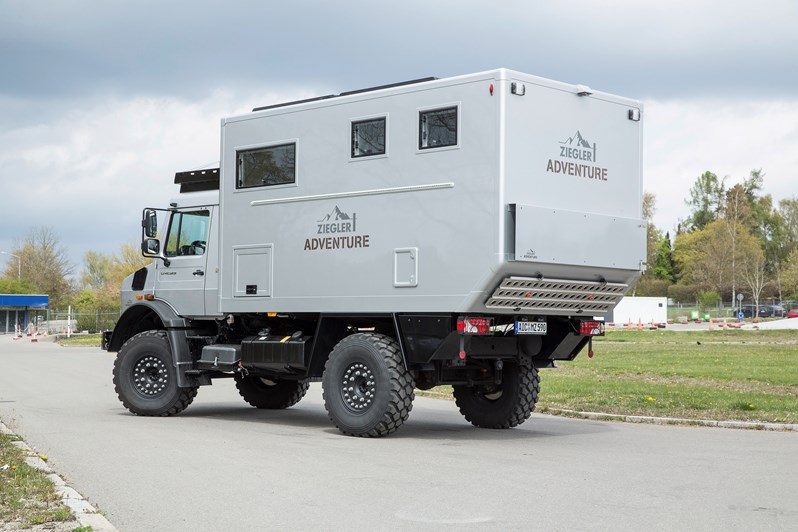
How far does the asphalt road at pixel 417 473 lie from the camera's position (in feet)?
24.7

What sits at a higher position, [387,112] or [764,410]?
[387,112]

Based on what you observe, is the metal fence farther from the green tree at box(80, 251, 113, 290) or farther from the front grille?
the front grille

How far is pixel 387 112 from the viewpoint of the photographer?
12.8m

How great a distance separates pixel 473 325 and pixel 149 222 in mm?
5400

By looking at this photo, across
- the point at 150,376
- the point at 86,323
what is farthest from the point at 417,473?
the point at 86,323

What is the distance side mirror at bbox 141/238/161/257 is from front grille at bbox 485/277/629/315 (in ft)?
19.1

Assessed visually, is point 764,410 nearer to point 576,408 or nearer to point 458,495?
point 576,408

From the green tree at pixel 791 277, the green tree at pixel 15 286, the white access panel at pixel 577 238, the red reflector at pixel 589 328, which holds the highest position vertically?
the green tree at pixel 791 277

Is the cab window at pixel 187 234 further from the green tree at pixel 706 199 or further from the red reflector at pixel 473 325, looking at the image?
the green tree at pixel 706 199

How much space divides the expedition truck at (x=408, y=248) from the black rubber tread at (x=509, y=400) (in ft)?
0.07

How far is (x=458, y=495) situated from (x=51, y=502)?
3.07 meters

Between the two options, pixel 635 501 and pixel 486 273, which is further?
pixel 486 273

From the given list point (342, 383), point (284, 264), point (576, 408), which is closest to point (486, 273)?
point (342, 383)

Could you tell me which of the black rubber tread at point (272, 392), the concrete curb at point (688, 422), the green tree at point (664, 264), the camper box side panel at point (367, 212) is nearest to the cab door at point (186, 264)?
the camper box side panel at point (367, 212)
